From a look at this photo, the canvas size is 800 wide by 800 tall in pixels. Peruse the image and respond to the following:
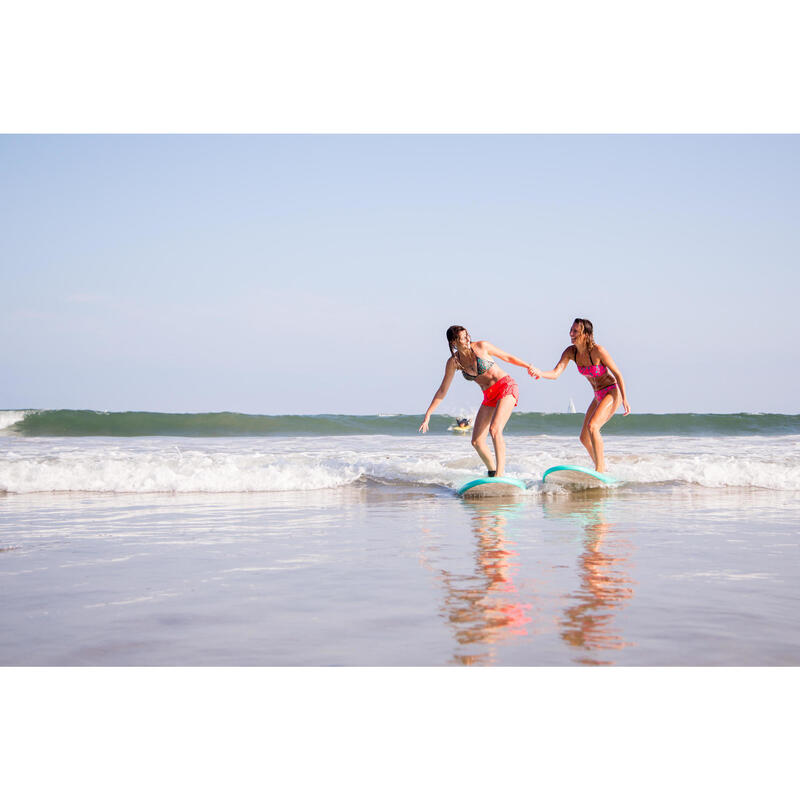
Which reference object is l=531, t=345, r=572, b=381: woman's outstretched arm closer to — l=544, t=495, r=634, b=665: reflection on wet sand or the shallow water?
the shallow water

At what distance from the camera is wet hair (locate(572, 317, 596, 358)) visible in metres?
9.51

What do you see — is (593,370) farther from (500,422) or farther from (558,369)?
(500,422)

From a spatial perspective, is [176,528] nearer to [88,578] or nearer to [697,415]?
[88,578]

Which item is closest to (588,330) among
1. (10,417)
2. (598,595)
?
(598,595)

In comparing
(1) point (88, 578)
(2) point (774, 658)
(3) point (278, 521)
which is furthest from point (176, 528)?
(2) point (774, 658)

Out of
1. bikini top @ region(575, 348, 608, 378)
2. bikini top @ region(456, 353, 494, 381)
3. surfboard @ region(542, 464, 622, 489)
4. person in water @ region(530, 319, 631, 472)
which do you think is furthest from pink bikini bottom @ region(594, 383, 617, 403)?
bikini top @ region(456, 353, 494, 381)

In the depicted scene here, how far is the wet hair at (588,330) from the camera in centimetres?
951

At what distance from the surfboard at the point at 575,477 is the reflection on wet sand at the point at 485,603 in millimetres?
3749

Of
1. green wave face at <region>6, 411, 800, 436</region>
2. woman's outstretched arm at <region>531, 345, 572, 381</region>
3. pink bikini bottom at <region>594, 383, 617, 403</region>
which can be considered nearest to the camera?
woman's outstretched arm at <region>531, 345, 572, 381</region>

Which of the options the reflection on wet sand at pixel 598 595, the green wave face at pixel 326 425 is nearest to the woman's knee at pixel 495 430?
the reflection on wet sand at pixel 598 595

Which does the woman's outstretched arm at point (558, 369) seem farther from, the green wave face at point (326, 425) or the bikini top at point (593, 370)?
the green wave face at point (326, 425)

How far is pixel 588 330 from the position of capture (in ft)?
31.4

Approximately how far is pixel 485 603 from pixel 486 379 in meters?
5.70

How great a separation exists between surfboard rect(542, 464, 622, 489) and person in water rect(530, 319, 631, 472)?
175 millimetres
